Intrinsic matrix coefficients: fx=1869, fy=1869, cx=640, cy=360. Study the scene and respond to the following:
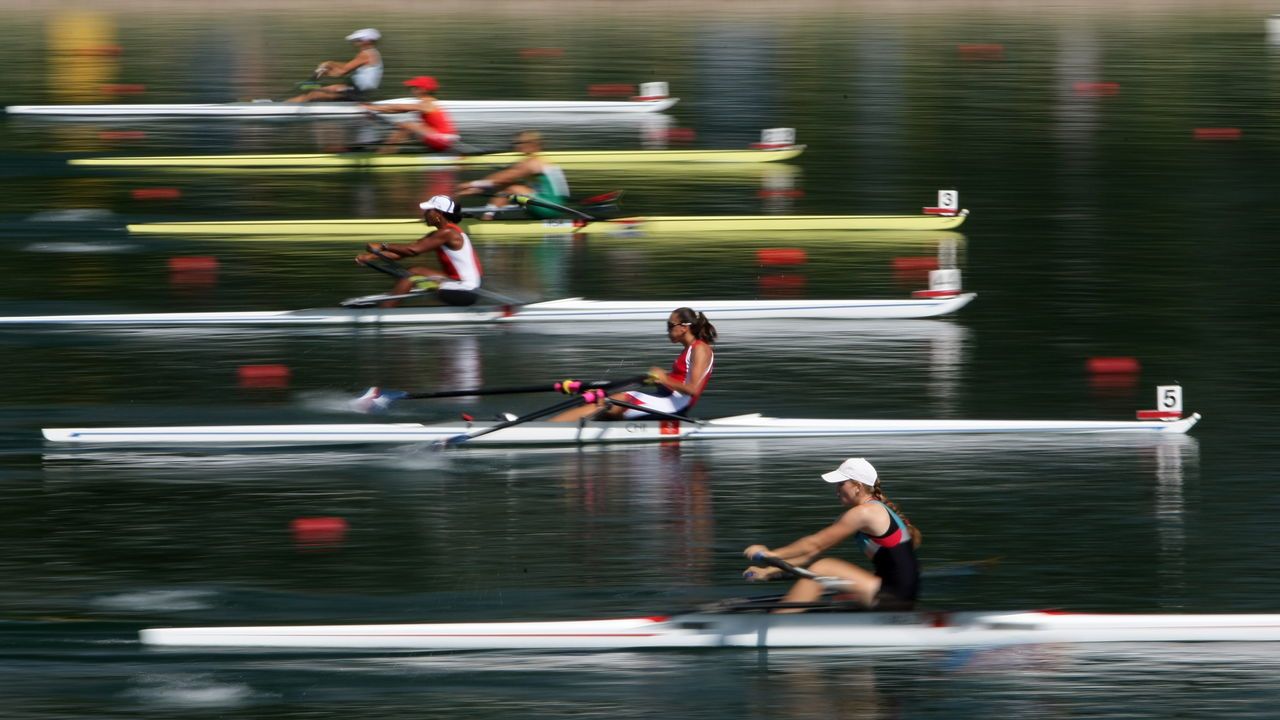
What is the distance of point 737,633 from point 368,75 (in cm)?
1822

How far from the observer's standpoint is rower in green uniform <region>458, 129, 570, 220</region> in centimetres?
2055

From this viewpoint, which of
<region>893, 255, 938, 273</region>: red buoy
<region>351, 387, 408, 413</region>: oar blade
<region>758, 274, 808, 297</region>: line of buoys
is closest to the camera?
<region>351, 387, 408, 413</region>: oar blade

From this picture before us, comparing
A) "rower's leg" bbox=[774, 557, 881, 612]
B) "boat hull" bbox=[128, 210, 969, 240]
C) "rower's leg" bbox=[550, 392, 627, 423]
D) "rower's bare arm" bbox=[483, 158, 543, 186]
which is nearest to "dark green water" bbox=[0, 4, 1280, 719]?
"boat hull" bbox=[128, 210, 969, 240]

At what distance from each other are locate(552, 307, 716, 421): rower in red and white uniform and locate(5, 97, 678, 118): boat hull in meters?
14.5

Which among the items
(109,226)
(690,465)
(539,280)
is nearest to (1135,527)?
(690,465)

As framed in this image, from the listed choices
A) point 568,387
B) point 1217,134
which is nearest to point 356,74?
point 1217,134

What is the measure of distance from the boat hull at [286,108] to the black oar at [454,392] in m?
13.4

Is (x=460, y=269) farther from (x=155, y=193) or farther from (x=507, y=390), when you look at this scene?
(x=155, y=193)

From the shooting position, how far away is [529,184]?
21000 mm

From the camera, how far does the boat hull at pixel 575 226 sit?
21188mm

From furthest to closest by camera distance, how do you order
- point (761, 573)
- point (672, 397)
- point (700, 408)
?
point (700, 408), point (672, 397), point (761, 573)

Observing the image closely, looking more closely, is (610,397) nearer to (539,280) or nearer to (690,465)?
(690,465)

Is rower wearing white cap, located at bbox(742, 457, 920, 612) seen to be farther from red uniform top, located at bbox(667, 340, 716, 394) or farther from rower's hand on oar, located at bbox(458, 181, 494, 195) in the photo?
rower's hand on oar, located at bbox(458, 181, 494, 195)

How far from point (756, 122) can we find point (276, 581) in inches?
698
